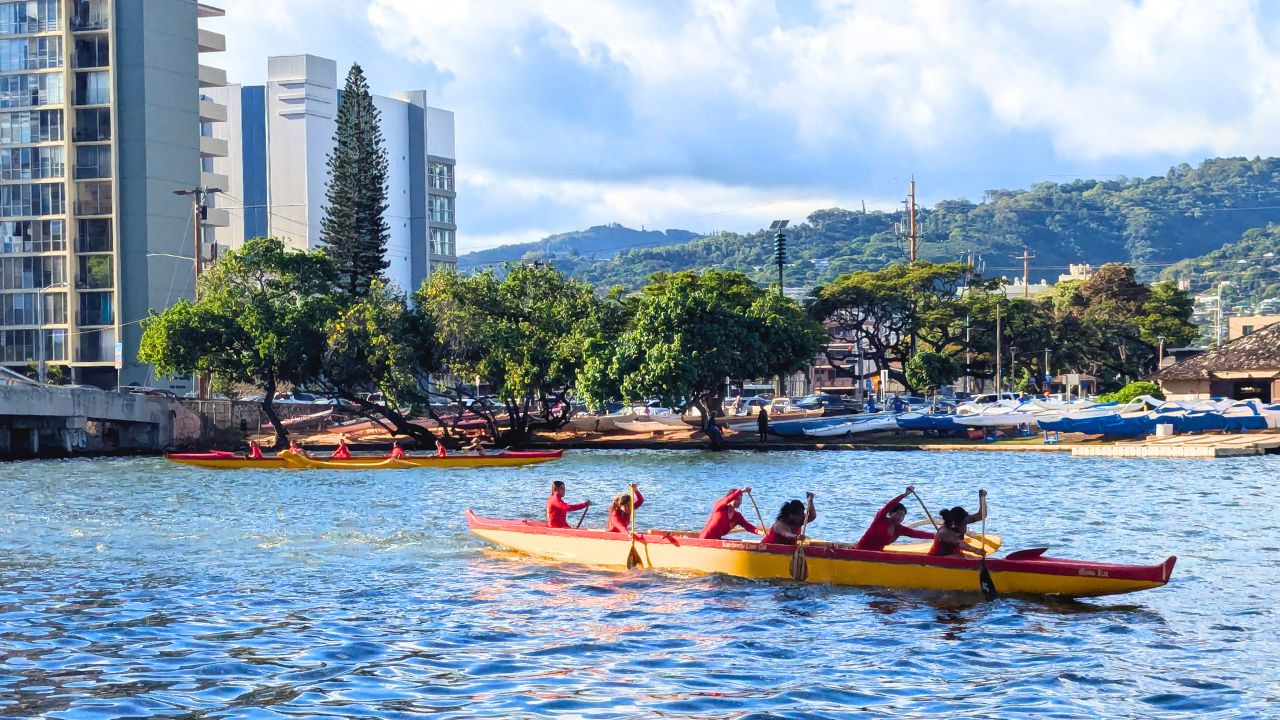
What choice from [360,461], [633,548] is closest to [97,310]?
[360,461]

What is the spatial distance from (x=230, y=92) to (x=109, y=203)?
33.9 m

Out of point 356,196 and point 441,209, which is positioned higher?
point 441,209

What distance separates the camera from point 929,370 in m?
92.0

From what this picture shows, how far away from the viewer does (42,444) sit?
6888 cm

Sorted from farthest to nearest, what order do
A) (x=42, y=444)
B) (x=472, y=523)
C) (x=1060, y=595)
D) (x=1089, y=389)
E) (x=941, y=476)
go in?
(x=1089, y=389)
(x=42, y=444)
(x=941, y=476)
(x=472, y=523)
(x=1060, y=595)

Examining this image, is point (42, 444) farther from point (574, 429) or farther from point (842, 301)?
point (842, 301)

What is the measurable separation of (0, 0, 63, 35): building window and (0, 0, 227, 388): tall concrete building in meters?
0.09

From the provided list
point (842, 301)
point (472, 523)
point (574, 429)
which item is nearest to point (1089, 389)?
point (842, 301)

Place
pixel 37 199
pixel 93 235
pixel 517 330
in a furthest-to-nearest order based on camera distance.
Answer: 1. pixel 93 235
2. pixel 37 199
3. pixel 517 330

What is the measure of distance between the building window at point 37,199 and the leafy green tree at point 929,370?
185 ft

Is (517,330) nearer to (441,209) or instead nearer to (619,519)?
(619,519)

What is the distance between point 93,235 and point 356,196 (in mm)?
20966

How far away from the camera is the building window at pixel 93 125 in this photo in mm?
87875

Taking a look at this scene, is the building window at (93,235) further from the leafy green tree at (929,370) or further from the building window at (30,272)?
the leafy green tree at (929,370)
